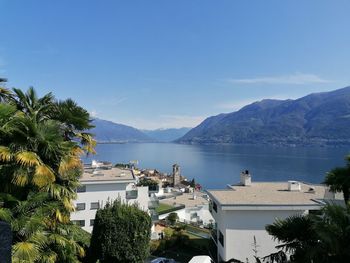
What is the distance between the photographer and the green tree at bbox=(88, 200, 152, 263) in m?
12.2

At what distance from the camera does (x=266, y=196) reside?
1035 inches

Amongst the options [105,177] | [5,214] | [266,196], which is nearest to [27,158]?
[5,214]

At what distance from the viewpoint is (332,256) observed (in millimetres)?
7910

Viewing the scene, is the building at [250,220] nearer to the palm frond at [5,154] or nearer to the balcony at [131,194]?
the balcony at [131,194]

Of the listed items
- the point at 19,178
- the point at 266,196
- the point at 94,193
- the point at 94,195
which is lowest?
the point at 94,195

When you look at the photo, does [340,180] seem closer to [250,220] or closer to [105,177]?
[250,220]

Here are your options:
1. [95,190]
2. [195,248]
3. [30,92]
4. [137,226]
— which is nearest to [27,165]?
[30,92]

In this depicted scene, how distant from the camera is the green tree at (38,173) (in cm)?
902

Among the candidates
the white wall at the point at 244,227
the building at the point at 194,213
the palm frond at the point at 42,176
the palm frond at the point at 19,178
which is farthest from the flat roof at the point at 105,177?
the palm frond at the point at 19,178

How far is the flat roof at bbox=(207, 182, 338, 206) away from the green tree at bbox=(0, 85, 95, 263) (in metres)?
14.8

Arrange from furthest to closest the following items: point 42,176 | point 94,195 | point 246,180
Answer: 1. point 94,195
2. point 246,180
3. point 42,176

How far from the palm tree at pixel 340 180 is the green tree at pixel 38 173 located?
875 cm

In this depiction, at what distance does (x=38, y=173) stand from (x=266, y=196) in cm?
2013

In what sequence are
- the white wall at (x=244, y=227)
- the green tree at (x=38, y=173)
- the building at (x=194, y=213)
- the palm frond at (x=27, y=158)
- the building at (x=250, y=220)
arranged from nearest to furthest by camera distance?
the green tree at (x=38, y=173), the palm frond at (x=27, y=158), the building at (x=250, y=220), the white wall at (x=244, y=227), the building at (x=194, y=213)
